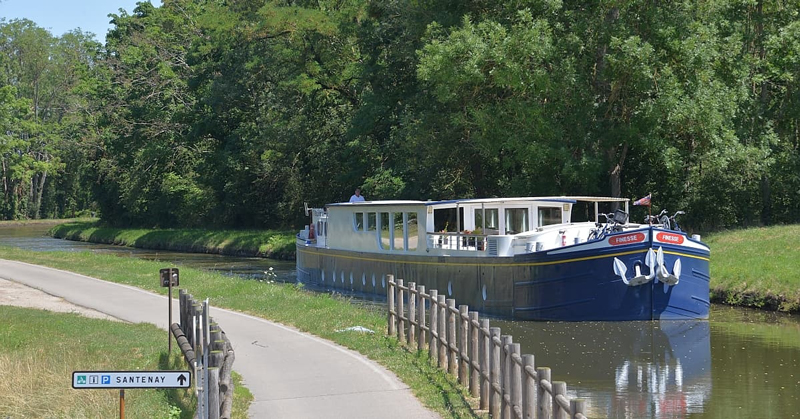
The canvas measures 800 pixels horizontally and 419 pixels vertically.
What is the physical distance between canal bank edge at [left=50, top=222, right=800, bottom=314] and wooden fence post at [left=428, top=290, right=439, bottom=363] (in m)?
14.0

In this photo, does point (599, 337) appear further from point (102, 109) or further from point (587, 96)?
point (102, 109)

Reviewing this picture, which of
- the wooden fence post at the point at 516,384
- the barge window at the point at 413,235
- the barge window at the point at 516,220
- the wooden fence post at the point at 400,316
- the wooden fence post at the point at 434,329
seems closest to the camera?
the wooden fence post at the point at 516,384

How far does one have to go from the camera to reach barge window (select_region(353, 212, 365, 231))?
39.1 meters

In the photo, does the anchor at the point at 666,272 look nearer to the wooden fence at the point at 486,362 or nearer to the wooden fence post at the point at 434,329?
Result: the wooden fence at the point at 486,362

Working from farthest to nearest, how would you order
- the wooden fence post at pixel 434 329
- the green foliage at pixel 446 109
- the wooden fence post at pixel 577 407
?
the green foliage at pixel 446 109, the wooden fence post at pixel 434 329, the wooden fence post at pixel 577 407

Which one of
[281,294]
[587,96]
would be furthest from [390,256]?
[587,96]

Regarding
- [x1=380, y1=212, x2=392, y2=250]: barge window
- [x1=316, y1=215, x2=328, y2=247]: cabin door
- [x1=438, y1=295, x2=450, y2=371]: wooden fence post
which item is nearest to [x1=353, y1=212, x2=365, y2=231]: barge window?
[x1=380, y1=212, x2=392, y2=250]: barge window

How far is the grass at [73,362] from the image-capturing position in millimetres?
14344

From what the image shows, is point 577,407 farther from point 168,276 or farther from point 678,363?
point 678,363

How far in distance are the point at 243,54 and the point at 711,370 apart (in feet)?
164

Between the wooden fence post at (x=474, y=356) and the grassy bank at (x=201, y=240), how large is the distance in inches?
1719

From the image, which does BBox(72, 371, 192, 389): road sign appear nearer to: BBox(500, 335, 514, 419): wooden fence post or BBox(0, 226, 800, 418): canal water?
BBox(500, 335, 514, 419): wooden fence post

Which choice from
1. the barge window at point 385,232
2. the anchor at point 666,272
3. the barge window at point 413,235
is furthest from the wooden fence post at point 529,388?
the barge window at point 385,232

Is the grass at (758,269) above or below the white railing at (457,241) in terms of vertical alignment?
below
